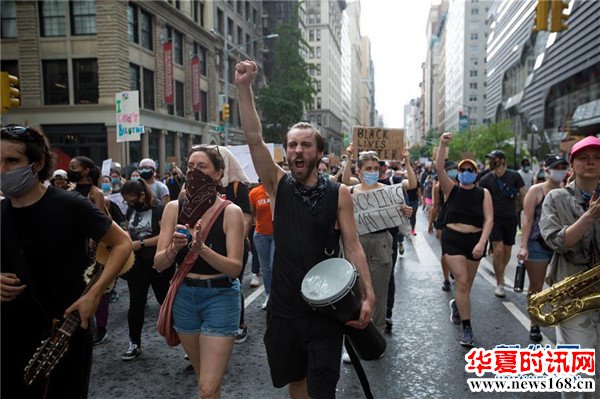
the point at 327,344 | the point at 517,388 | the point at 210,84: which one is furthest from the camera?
the point at 210,84

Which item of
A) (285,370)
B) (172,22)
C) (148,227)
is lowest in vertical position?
(285,370)

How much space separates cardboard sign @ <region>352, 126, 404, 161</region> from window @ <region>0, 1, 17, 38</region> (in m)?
22.6

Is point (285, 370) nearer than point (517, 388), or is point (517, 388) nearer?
point (285, 370)

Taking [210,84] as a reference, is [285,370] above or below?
below

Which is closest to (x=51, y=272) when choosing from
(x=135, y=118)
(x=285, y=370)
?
(x=285, y=370)

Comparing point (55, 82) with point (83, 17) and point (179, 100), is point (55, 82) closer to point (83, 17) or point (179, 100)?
point (83, 17)

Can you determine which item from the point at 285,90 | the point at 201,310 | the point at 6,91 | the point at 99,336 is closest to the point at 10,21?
the point at 6,91

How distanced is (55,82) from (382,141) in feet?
70.1

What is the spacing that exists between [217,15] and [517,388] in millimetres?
38373

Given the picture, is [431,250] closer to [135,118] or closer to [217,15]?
[135,118]

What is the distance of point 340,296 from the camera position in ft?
8.38

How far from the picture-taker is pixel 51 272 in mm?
2451

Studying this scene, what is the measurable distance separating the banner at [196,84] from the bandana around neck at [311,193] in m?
30.5

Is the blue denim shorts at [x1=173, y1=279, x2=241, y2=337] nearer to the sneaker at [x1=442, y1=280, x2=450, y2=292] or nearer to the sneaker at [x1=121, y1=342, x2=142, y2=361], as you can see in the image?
the sneaker at [x1=121, y1=342, x2=142, y2=361]
